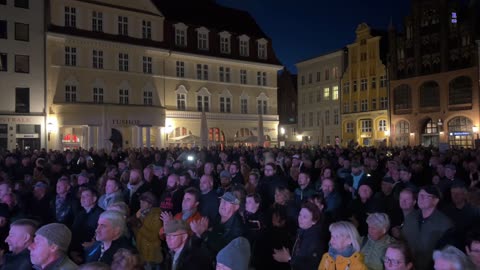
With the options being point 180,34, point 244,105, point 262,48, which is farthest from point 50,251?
point 262,48

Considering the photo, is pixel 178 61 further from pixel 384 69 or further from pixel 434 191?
pixel 434 191

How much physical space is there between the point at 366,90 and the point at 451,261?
4870 centimetres

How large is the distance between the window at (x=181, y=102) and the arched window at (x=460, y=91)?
80.3 feet

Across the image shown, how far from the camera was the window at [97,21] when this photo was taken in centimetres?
3450

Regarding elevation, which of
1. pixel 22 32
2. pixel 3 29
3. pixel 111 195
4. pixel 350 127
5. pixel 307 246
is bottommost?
pixel 307 246

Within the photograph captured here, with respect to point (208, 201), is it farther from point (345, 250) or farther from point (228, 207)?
point (345, 250)

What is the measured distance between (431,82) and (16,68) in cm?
3652

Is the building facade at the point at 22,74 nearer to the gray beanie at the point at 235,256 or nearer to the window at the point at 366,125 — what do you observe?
the gray beanie at the point at 235,256

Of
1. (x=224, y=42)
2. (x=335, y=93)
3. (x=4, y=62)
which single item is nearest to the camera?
(x=4, y=62)

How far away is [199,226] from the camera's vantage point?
5.52m

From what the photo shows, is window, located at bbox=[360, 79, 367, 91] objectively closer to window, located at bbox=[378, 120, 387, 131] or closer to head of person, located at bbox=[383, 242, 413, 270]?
window, located at bbox=[378, 120, 387, 131]

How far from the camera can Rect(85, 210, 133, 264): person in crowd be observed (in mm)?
4945

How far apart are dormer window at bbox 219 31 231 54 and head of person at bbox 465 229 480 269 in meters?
38.7

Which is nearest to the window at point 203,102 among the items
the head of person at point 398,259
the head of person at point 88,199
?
the head of person at point 88,199
